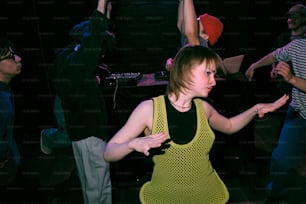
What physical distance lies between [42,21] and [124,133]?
132 inches

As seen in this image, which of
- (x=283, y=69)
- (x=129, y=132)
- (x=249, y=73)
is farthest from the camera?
(x=249, y=73)

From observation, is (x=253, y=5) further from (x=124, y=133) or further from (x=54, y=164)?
(x=124, y=133)

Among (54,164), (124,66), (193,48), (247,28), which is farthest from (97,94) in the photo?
(247,28)

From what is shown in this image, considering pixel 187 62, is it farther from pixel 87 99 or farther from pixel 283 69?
pixel 87 99

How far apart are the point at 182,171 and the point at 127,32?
A: 409 centimetres

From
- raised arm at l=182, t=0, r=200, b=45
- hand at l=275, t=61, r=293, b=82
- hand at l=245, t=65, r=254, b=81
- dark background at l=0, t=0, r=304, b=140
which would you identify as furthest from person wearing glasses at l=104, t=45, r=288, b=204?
dark background at l=0, t=0, r=304, b=140

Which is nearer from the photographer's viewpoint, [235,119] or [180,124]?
[180,124]

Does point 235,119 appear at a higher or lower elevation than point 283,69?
lower

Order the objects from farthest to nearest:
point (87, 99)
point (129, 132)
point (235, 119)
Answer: point (87, 99)
point (235, 119)
point (129, 132)

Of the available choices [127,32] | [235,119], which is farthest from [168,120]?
[127,32]

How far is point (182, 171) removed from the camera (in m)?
1.94

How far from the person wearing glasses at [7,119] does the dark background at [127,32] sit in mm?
1593

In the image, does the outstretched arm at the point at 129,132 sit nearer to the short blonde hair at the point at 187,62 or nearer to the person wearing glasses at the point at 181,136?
the person wearing glasses at the point at 181,136

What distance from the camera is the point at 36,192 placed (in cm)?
294
